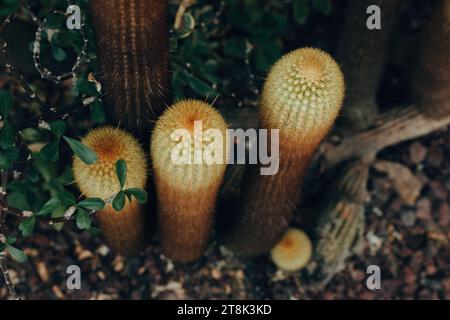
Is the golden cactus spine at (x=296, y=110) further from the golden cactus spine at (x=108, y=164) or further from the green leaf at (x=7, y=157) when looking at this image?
the green leaf at (x=7, y=157)

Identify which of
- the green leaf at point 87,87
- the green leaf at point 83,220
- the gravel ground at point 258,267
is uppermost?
the green leaf at point 87,87

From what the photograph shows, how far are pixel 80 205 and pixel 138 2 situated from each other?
0.47 metres

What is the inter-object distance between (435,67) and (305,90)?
0.77 m

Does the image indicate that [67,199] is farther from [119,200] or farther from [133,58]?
[133,58]

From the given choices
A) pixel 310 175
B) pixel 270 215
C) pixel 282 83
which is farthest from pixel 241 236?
pixel 282 83

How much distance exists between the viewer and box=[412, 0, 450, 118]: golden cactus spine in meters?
1.58

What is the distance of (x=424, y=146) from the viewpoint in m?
2.00

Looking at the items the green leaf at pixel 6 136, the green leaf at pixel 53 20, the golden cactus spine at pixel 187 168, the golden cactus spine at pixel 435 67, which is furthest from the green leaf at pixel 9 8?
the golden cactus spine at pixel 435 67

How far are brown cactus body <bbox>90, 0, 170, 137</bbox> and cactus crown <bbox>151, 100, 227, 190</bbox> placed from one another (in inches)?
5.4

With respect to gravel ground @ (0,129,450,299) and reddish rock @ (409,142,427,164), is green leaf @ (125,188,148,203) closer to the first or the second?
gravel ground @ (0,129,450,299)

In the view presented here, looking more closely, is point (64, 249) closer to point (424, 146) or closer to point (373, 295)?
point (373, 295)

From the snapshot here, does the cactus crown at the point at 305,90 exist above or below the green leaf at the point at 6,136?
above

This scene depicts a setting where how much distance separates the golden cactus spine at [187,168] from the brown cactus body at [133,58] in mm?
114

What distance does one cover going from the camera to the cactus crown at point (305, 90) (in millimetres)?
1127
